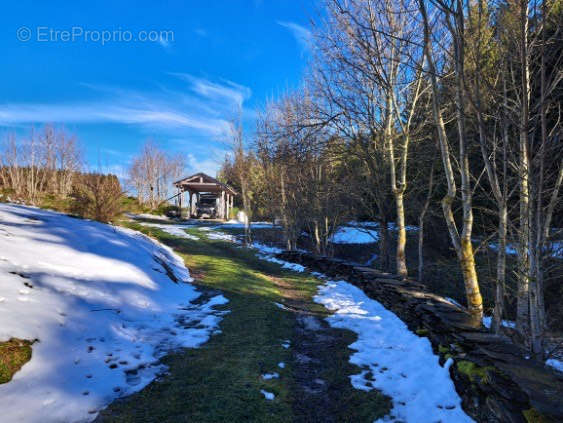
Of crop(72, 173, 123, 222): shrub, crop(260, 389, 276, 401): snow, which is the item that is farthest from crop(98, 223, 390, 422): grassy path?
crop(72, 173, 123, 222): shrub

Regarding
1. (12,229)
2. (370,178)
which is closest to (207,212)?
(370,178)

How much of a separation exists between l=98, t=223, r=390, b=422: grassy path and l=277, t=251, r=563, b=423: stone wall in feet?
2.83

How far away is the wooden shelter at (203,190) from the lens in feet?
100.0

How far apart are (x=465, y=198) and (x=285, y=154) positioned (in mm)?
4645

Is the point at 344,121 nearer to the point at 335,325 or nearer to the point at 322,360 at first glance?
the point at 335,325

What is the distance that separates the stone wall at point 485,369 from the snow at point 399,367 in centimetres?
13

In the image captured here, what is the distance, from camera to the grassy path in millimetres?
2871

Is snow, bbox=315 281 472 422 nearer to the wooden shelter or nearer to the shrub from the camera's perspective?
the shrub

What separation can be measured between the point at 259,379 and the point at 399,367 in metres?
1.78

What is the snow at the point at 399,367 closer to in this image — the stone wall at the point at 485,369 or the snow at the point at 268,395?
the stone wall at the point at 485,369

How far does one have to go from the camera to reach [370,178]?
1138 centimetres

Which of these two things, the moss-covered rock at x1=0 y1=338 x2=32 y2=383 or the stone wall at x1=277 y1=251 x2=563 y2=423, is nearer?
the stone wall at x1=277 y1=251 x2=563 y2=423

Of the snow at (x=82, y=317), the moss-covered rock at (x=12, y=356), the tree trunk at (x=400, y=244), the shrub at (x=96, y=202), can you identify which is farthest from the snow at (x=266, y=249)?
the moss-covered rock at (x=12, y=356)

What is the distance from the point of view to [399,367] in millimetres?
3984
